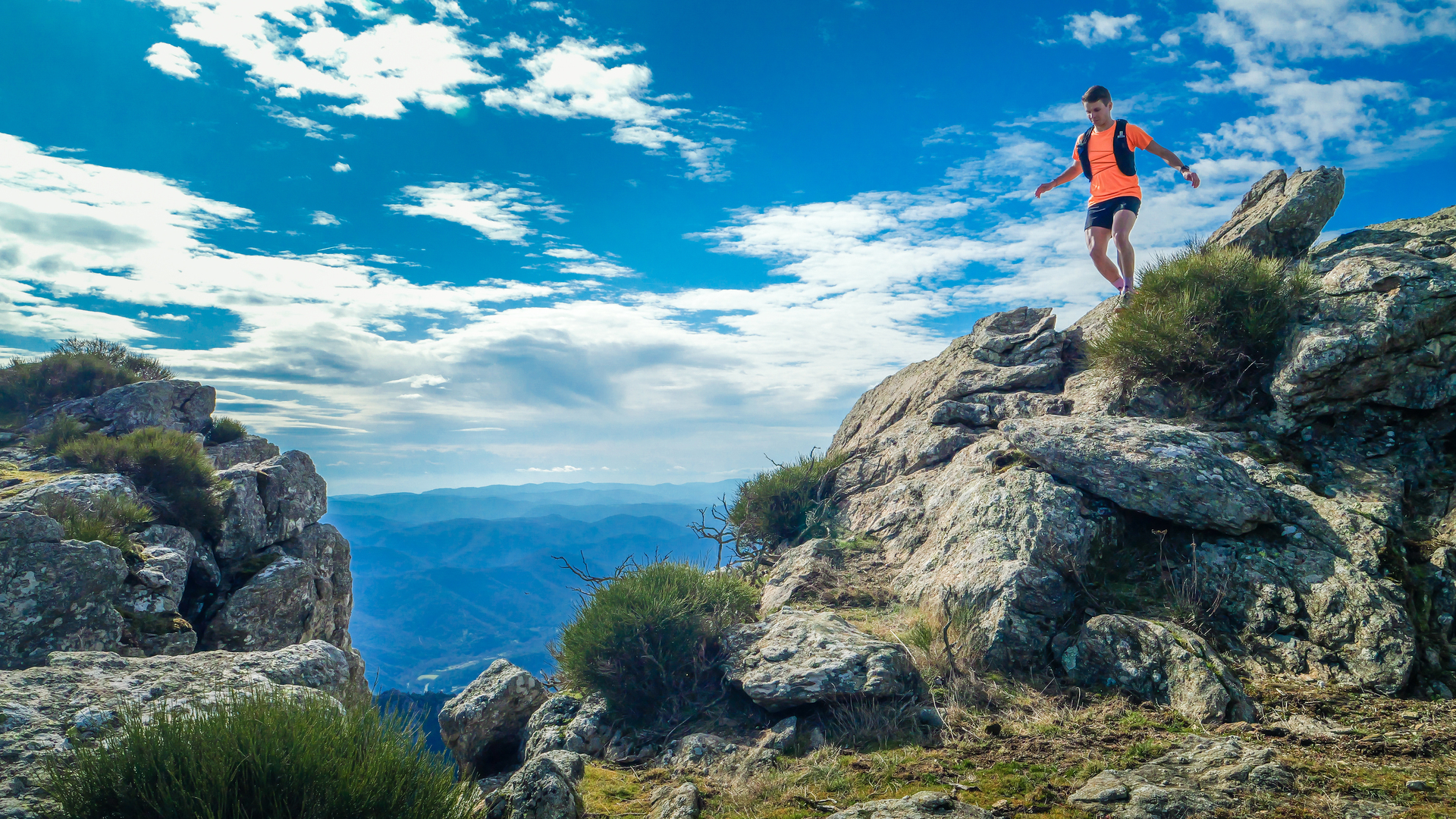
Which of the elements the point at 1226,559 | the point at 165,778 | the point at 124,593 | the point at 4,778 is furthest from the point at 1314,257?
the point at 124,593

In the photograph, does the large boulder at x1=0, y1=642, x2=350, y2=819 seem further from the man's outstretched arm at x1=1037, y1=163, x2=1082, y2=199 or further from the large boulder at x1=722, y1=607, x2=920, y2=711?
the man's outstretched arm at x1=1037, y1=163, x2=1082, y2=199

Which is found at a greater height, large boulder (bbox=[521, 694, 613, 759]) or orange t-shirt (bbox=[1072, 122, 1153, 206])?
orange t-shirt (bbox=[1072, 122, 1153, 206])

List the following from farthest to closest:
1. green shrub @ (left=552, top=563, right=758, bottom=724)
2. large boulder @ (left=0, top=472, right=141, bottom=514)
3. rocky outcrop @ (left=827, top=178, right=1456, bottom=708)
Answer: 1. large boulder @ (left=0, top=472, right=141, bottom=514)
2. green shrub @ (left=552, top=563, right=758, bottom=724)
3. rocky outcrop @ (left=827, top=178, right=1456, bottom=708)

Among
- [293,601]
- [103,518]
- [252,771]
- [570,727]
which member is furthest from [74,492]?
[252,771]

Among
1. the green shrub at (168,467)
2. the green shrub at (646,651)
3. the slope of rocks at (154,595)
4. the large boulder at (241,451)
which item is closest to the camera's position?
the slope of rocks at (154,595)

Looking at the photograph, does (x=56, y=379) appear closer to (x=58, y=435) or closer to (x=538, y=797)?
(x=58, y=435)

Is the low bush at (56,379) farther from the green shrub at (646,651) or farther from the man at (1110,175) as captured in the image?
the man at (1110,175)

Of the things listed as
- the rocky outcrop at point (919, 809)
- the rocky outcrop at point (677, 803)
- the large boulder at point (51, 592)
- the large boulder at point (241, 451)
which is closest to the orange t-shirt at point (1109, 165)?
the rocky outcrop at point (919, 809)

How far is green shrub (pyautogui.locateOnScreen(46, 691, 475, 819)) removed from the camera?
290 cm

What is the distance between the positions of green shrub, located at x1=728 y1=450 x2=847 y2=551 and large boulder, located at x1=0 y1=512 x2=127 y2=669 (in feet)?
29.5

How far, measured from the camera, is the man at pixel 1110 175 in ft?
32.4

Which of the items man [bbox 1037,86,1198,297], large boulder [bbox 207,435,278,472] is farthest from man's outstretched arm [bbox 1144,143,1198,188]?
large boulder [bbox 207,435,278,472]

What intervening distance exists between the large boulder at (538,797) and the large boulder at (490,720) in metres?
2.97

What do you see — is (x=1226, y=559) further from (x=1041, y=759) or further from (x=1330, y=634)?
(x=1041, y=759)
